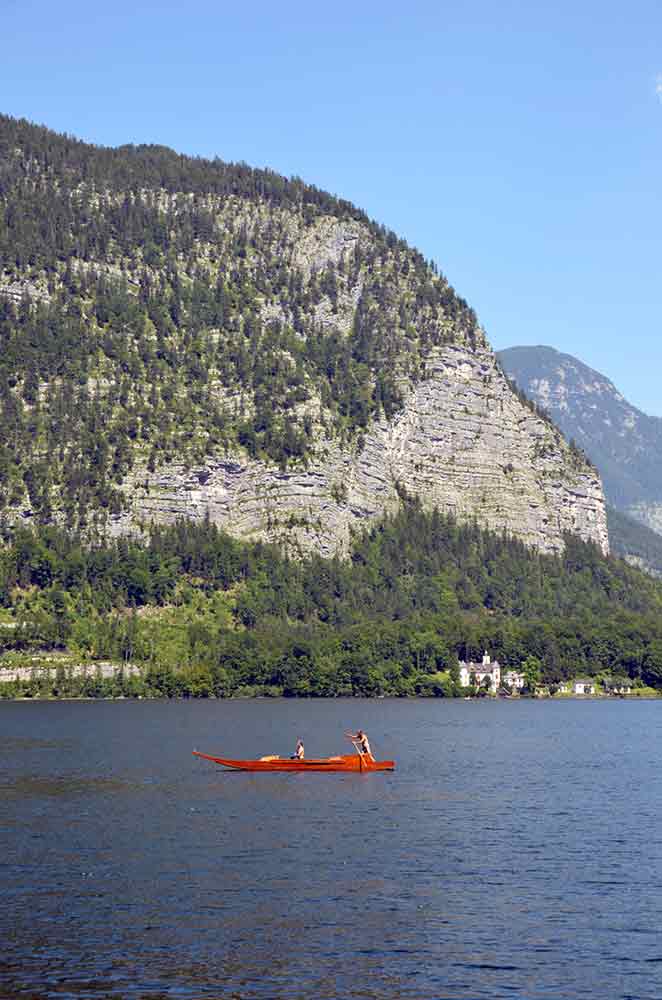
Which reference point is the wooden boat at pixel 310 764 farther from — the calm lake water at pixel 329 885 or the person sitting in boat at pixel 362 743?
the calm lake water at pixel 329 885

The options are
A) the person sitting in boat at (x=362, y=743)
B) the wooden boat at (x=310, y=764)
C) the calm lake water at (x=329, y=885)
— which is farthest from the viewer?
the person sitting in boat at (x=362, y=743)

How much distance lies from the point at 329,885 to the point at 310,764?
6289 centimetres

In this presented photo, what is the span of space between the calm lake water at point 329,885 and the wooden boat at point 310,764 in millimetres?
1231

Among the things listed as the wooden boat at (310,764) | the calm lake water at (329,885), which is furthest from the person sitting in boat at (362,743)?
the calm lake water at (329,885)

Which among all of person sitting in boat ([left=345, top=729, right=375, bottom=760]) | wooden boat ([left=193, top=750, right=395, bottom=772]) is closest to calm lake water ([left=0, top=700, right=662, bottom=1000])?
wooden boat ([left=193, top=750, right=395, bottom=772])

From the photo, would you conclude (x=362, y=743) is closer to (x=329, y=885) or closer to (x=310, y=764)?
(x=310, y=764)

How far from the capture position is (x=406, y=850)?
96.1 m

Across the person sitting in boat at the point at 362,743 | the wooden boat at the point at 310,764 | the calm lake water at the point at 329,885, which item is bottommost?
the calm lake water at the point at 329,885

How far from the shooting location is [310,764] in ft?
479

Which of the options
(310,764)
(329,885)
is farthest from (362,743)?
(329,885)

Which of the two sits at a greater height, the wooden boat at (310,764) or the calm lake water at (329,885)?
the wooden boat at (310,764)

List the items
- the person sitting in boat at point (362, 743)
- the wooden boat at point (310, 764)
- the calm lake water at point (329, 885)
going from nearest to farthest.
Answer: the calm lake water at point (329, 885)
the wooden boat at point (310, 764)
the person sitting in boat at point (362, 743)

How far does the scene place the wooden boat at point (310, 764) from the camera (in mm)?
145375

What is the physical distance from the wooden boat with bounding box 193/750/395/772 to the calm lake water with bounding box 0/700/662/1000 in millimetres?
1231
